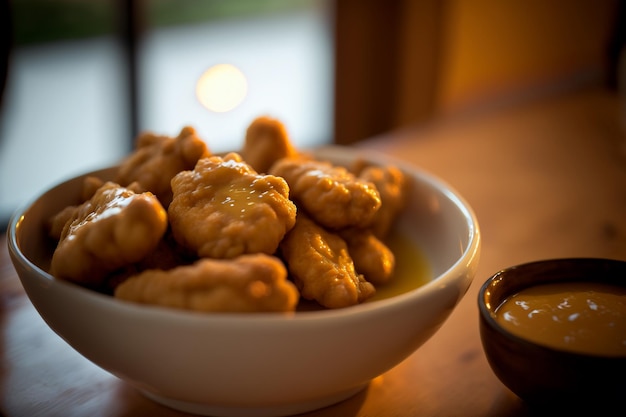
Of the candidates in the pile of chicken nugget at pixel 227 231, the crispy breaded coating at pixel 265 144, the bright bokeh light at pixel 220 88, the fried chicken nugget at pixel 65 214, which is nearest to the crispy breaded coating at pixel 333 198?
the pile of chicken nugget at pixel 227 231

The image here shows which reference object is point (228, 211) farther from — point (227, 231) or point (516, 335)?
point (516, 335)

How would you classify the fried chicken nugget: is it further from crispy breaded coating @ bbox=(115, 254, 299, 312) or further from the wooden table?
crispy breaded coating @ bbox=(115, 254, 299, 312)

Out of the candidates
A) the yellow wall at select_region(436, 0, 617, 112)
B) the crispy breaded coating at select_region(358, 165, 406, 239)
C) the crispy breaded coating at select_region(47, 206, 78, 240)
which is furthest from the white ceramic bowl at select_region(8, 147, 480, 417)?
the yellow wall at select_region(436, 0, 617, 112)

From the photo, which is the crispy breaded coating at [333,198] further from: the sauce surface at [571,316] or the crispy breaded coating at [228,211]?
the sauce surface at [571,316]

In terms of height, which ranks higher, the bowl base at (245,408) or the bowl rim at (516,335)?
the bowl rim at (516,335)

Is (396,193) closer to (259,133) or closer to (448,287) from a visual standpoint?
(259,133)

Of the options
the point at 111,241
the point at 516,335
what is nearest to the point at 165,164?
the point at 111,241
